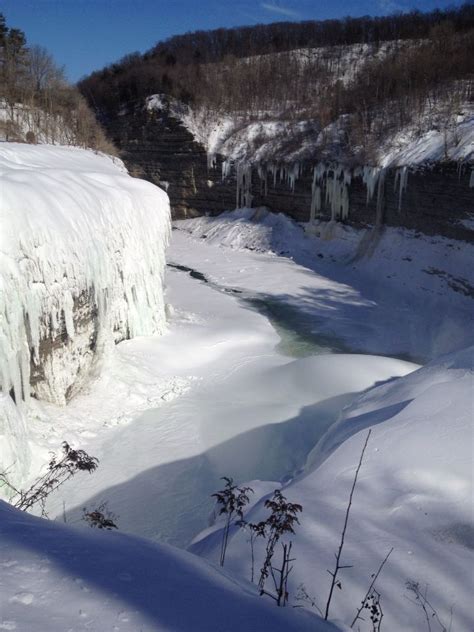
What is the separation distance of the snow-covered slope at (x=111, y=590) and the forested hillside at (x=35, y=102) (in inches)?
648

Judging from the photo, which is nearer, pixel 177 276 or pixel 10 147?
pixel 10 147

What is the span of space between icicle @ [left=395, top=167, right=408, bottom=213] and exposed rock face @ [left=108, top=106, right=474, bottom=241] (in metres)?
0.04

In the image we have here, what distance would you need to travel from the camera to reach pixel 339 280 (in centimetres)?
1836

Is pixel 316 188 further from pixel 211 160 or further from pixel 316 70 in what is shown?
pixel 316 70

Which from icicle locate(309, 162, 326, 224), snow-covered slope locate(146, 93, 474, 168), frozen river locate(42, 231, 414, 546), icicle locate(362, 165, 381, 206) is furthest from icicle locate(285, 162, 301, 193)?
frozen river locate(42, 231, 414, 546)

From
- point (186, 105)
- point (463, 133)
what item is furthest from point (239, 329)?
point (186, 105)

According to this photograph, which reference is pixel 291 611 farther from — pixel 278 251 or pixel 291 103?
pixel 291 103

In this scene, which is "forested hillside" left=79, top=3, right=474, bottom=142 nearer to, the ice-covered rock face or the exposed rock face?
the exposed rock face

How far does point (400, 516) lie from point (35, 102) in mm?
21342

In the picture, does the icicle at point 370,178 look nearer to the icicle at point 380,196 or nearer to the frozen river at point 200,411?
the icicle at point 380,196

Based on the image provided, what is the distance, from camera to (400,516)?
383 centimetres

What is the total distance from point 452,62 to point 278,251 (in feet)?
35.9

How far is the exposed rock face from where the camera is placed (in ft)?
54.1

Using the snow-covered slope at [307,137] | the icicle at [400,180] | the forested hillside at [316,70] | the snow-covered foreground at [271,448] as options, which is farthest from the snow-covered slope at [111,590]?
the forested hillside at [316,70]
